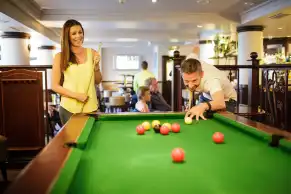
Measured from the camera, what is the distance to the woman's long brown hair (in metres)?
2.81

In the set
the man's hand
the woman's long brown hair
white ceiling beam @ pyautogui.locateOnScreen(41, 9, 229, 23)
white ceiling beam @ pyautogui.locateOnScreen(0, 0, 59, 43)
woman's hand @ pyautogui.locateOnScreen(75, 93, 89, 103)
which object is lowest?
the man's hand

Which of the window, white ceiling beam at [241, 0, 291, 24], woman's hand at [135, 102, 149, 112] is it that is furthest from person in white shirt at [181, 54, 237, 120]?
the window

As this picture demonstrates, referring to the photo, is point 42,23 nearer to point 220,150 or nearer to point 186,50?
point 220,150

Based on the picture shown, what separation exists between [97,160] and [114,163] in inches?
3.4

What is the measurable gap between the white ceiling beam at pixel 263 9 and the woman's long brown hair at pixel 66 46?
4.58 metres

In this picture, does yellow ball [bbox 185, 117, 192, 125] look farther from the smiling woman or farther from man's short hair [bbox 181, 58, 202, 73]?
the smiling woman

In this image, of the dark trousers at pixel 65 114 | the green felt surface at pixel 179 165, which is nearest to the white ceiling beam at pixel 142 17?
the dark trousers at pixel 65 114

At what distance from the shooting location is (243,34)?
8.26 m

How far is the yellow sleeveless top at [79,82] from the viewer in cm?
291

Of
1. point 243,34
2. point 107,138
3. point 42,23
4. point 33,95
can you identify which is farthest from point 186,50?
point 107,138

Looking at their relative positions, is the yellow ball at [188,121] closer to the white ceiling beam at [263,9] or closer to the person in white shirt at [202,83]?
the person in white shirt at [202,83]

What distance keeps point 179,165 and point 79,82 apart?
5.77 ft

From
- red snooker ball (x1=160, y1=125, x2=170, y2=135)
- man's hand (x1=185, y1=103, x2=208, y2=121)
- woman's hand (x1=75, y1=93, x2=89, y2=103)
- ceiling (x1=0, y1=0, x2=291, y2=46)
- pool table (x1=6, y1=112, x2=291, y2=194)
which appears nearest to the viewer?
pool table (x1=6, y1=112, x2=291, y2=194)

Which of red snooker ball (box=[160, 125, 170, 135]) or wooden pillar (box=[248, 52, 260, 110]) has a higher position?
wooden pillar (box=[248, 52, 260, 110])
